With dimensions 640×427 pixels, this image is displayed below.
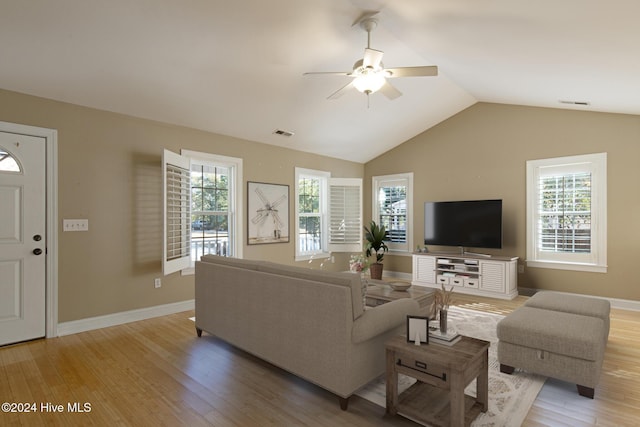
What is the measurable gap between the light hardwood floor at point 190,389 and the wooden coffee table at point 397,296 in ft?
4.12

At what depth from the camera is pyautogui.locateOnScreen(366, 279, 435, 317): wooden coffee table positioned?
136 inches

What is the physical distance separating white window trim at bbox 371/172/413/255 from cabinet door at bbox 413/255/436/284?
750mm

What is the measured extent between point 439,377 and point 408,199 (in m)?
5.08

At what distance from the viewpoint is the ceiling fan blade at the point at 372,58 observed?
276 centimetres

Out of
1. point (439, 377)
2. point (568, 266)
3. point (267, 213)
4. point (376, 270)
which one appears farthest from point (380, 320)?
point (568, 266)

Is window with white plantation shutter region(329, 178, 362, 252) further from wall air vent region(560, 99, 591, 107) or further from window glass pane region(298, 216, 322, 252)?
wall air vent region(560, 99, 591, 107)

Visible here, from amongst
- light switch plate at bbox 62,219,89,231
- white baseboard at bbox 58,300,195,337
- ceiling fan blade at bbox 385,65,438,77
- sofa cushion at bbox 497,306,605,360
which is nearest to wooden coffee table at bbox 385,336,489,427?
sofa cushion at bbox 497,306,605,360

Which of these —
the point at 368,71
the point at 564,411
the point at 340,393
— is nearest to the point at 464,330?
the point at 564,411

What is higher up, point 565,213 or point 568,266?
point 565,213

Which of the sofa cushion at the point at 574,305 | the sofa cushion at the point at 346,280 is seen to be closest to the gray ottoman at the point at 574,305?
the sofa cushion at the point at 574,305

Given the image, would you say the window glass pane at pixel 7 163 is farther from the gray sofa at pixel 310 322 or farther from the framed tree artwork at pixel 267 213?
the framed tree artwork at pixel 267 213

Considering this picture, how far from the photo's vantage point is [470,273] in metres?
5.30

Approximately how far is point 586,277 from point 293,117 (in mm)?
4824

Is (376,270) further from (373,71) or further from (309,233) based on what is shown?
(373,71)
